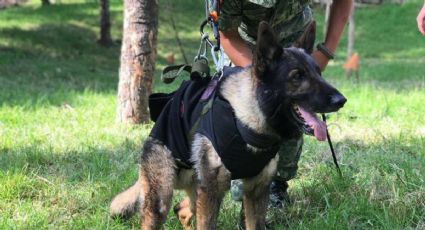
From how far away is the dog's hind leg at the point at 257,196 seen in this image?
3.15 metres

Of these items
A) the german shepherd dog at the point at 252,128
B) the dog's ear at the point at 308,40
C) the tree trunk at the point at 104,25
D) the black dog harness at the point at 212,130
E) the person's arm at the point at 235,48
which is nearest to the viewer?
the german shepherd dog at the point at 252,128

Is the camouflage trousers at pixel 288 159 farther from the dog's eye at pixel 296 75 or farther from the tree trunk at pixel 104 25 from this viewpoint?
the tree trunk at pixel 104 25

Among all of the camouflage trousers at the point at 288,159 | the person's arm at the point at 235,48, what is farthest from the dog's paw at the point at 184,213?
the person's arm at the point at 235,48

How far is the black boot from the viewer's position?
400cm

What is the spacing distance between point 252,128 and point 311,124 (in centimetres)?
35

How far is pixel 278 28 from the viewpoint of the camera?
376 centimetres

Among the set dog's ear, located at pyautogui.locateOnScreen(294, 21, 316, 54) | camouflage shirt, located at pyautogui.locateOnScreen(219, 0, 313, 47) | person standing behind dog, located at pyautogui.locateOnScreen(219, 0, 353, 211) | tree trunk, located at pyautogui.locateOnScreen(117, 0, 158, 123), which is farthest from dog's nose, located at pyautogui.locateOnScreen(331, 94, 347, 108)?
tree trunk, located at pyautogui.locateOnScreen(117, 0, 158, 123)

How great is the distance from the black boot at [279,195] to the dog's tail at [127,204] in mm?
1021

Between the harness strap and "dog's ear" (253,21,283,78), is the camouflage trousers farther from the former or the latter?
"dog's ear" (253,21,283,78)

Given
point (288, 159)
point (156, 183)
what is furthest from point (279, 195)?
point (156, 183)

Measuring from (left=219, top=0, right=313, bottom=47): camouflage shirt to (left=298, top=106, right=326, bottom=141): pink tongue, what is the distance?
0.99 metres

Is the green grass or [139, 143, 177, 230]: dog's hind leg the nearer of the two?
[139, 143, 177, 230]: dog's hind leg

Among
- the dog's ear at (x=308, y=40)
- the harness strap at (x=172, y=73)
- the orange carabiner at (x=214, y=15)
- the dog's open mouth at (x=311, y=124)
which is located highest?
the orange carabiner at (x=214, y=15)

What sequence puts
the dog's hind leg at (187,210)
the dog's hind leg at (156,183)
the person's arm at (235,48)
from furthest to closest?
the dog's hind leg at (187,210) → the person's arm at (235,48) → the dog's hind leg at (156,183)
